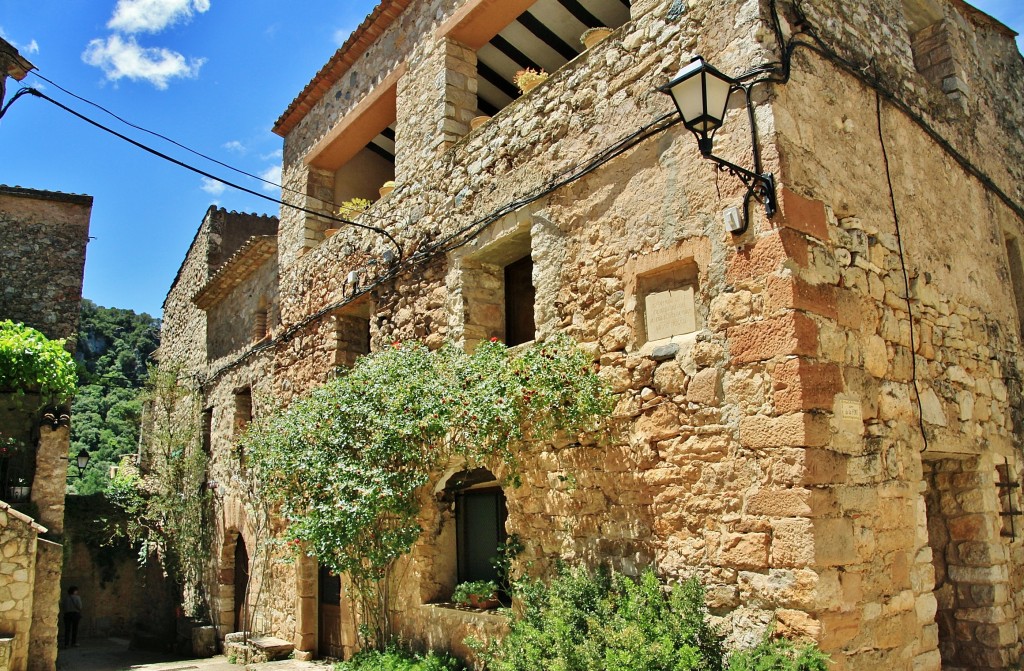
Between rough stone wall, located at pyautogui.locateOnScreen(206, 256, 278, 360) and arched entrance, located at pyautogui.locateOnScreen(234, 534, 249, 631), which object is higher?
rough stone wall, located at pyautogui.locateOnScreen(206, 256, 278, 360)

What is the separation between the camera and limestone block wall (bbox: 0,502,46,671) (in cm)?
798

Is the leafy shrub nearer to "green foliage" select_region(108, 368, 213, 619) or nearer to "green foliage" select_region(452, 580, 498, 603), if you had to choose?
"green foliage" select_region(452, 580, 498, 603)

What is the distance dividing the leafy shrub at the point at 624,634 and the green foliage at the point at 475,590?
67cm

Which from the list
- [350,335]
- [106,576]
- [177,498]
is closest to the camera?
[350,335]

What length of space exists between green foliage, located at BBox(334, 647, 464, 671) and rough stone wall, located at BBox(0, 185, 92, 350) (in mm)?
9182

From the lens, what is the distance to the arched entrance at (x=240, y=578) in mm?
11711

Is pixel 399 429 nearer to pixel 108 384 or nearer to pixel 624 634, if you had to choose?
pixel 624 634

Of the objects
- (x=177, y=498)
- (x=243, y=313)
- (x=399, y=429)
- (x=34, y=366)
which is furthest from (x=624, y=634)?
(x=177, y=498)

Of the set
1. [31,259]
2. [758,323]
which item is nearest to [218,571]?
[31,259]

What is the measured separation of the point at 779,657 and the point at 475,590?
2758mm

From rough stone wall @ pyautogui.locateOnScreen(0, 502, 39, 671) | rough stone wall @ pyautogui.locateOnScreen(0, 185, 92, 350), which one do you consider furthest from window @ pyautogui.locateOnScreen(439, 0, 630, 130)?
rough stone wall @ pyautogui.locateOnScreen(0, 185, 92, 350)

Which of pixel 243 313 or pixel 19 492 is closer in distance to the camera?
pixel 19 492

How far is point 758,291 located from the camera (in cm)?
442

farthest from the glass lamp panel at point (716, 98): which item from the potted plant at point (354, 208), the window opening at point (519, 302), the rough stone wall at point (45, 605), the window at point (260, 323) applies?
the window at point (260, 323)
